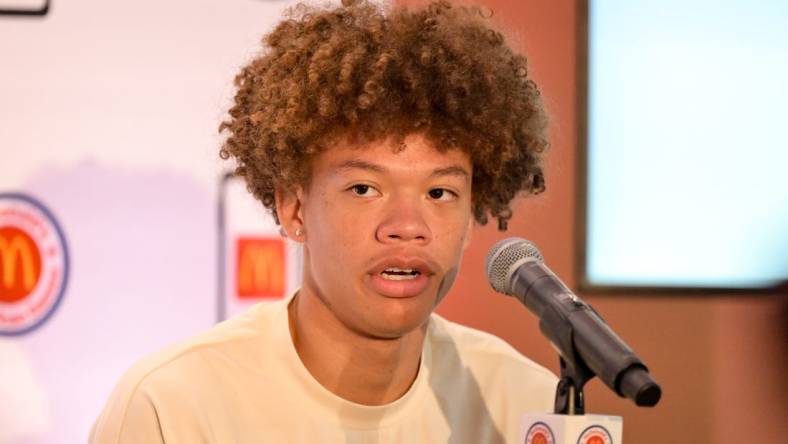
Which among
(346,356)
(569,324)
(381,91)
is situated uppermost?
(381,91)

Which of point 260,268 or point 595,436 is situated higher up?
point 260,268

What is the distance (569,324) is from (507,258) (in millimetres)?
213

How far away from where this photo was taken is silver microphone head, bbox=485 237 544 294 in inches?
64.7

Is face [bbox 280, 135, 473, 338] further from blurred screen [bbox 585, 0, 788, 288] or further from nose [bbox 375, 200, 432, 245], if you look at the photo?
blurred screen [bbox 585, 0, 788, 288]

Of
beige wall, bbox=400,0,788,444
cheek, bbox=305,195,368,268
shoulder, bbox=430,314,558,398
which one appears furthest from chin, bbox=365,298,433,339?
beige wall, bbox=400,0,788,444

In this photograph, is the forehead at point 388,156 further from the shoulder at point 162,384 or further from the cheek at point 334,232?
the shoulder at point 162,384

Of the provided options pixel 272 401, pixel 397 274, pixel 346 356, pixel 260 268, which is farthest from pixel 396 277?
pixel 260 268

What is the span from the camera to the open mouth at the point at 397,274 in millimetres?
2064

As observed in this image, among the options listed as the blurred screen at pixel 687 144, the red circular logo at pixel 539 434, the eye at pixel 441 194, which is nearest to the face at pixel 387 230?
the eye at pixel 441 194

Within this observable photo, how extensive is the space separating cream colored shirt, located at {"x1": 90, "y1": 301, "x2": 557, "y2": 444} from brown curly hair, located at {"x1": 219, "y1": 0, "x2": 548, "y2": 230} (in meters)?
0.34

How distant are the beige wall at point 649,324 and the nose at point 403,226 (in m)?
1.04

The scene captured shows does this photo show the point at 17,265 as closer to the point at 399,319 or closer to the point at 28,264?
the point at 28,264

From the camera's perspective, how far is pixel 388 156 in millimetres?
2090

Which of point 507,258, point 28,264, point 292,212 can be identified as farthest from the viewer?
point 28,264
